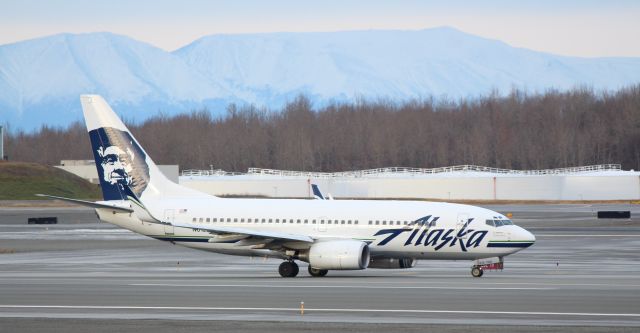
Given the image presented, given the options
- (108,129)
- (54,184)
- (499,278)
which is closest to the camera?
(499,278)

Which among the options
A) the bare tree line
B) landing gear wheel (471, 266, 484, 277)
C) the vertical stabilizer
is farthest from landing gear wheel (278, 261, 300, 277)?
the bare tree line

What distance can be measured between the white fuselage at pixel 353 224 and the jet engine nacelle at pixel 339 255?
82 centimetres

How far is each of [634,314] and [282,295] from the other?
9948mm

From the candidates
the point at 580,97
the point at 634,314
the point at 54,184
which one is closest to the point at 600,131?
the point at 580,97

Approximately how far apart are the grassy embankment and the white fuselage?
87.6 metres

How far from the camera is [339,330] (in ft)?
76.9

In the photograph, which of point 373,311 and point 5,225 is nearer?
point 373,311

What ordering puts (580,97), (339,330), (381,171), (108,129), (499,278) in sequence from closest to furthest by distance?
(339,330) < (499,278) < (108,129) < (381,171) < (580,97)

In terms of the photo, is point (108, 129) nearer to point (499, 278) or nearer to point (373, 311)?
point (499, 278)

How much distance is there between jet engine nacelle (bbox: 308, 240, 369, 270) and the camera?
126 ft

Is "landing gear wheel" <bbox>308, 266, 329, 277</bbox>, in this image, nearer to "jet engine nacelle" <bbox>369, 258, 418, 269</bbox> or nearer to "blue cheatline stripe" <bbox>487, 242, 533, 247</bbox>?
"jet engine nacelle" <bbox>369, 258, 418, 269</bbox>

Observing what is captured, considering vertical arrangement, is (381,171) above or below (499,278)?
above

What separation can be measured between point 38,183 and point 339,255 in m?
98.8

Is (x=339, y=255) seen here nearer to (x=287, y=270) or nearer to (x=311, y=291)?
(x=287, y=270)
